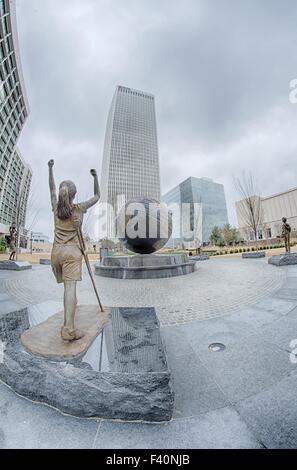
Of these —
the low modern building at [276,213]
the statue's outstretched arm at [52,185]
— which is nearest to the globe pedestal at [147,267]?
the statue's outstretched arm at [52,185]

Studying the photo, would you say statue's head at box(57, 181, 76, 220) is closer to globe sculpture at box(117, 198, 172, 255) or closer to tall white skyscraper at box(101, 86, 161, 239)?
globe sculpture at box(117, 198, 172, 255)

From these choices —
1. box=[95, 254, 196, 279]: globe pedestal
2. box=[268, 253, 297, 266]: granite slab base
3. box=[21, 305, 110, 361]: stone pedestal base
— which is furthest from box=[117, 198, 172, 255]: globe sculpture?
box=[21, 305, 110, 361]: stone pedestal base

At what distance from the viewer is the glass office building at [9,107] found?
3419 centimetres

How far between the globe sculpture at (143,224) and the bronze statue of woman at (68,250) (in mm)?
7472

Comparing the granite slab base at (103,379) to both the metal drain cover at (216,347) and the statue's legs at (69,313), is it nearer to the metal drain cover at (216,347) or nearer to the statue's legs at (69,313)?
the statue's legs at (69,313)

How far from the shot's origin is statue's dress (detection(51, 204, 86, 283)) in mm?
2566

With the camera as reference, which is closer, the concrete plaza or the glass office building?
the concrete plaza

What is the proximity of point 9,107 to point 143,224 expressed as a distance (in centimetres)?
5563

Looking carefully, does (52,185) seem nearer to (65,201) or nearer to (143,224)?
(65,201)

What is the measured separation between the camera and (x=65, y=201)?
265cm

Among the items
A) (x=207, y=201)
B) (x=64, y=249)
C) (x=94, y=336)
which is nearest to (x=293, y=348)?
(x=94, y=336)

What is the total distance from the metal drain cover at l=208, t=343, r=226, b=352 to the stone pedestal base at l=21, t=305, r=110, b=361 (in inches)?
62.2
